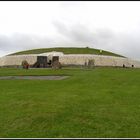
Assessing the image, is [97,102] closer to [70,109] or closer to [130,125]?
[70,109]

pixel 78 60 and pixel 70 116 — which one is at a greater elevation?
pixel 78 60

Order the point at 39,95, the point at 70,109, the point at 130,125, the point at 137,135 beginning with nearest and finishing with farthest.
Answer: the point at 137,135, the point at 130,125, the point at 70,109, the point at 39,95

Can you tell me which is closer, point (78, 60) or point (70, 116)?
point (70, 116)

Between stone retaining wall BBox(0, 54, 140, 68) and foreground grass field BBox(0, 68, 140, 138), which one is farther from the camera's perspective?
stone retaining wall BBox(0, 54, 140, 68)

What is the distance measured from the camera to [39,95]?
12.7 m

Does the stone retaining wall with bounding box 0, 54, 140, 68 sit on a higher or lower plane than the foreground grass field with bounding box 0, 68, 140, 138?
higher

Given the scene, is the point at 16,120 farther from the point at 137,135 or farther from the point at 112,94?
the point at 112,94

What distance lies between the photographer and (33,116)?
8797 millimetres

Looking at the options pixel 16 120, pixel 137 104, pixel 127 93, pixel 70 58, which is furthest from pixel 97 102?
pixel 70 58

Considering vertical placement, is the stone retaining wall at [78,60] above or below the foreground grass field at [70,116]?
above

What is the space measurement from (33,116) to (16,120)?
2.01 ft

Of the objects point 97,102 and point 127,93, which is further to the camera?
point 127,93

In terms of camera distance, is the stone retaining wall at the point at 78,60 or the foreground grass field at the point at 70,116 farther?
the stone retaining wall at the point at 78,60

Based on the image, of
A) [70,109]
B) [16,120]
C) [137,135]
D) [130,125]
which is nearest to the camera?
[137,135]
